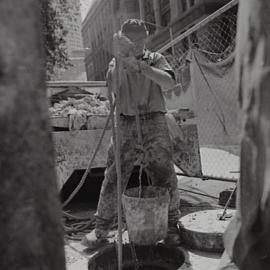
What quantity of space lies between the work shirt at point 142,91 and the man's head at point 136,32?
0.12 m

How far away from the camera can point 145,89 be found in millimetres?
3396

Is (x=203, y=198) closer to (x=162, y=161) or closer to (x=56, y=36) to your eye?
(x=162, y=161)

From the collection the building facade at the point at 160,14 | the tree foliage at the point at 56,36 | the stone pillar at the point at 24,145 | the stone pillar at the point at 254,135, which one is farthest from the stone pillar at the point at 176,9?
the stone pillar at the point at 24,145

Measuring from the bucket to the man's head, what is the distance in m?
1.47

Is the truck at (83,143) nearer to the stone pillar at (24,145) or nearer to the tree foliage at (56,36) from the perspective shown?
the stone pillar at (24,145)

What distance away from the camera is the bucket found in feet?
9.41

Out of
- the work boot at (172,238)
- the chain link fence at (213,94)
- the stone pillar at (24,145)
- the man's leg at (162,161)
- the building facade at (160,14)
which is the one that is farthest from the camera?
the building facade at (160,14)

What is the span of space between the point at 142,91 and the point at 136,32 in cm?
58

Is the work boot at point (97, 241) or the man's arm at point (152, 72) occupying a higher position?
the man's arm at point (152, 72)

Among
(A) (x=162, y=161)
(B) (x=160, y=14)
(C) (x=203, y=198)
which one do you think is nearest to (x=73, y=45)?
(B) (x=160, y=14)

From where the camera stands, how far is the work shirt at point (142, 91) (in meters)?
3.35

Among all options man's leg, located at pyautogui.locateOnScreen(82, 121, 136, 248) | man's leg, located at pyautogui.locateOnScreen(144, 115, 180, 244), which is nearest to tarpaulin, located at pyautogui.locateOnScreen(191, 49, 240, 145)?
man's leg, located at pyautogui.locateOnScreen(144, 115, 180, 244)

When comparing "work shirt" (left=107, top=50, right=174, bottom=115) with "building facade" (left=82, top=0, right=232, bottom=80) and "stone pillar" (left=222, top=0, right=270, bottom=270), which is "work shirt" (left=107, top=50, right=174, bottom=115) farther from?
"building facade" (left=82, top=0, right=232, bottom=80)

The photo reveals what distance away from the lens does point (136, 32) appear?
128 inches
